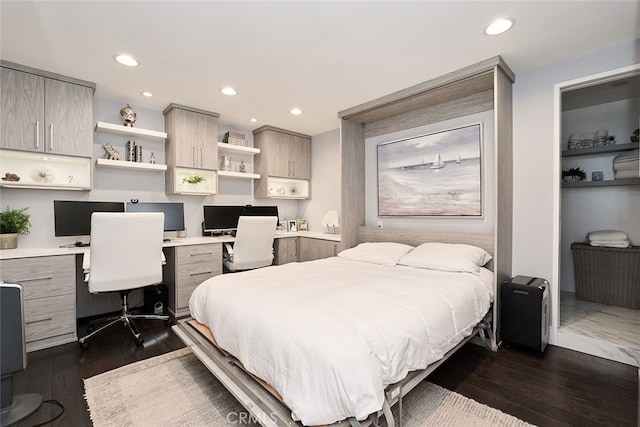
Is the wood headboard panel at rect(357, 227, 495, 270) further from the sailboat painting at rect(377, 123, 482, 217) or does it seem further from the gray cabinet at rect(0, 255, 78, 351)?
the gray cabinet at rect(0, 255, 78, 351)

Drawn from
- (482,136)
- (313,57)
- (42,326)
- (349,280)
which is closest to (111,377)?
(42,326)

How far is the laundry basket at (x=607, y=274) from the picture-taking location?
2.98m

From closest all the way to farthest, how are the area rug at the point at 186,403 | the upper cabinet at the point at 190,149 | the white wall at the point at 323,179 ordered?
the area rug at the point at 186,403 < the upper cabinet at the point at 190,149 < the white wall at the point at 323,179

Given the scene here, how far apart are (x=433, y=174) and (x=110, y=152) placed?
3656 mm

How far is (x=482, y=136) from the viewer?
2.92 metres

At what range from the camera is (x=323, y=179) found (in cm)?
477

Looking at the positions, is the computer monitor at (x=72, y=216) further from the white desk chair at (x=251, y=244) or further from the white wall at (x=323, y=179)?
the white wall at (x=323, y=179)

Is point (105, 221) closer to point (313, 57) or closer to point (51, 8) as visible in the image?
point (51, 8)

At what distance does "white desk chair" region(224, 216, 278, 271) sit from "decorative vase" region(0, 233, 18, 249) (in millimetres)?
1895

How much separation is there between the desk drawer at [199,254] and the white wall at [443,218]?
6.55ft

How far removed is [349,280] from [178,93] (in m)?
2.72

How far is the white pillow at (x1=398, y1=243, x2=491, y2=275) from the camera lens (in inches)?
97.8

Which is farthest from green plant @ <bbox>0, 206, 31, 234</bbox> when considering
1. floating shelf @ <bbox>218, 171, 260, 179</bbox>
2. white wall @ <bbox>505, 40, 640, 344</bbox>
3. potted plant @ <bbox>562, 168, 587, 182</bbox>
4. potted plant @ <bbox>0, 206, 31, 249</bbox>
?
potted plant @ <bbox>562, 168, 587, 182</bbox>

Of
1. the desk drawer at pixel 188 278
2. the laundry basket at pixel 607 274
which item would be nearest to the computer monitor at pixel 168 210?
the desk drawer at pixel 188 278
